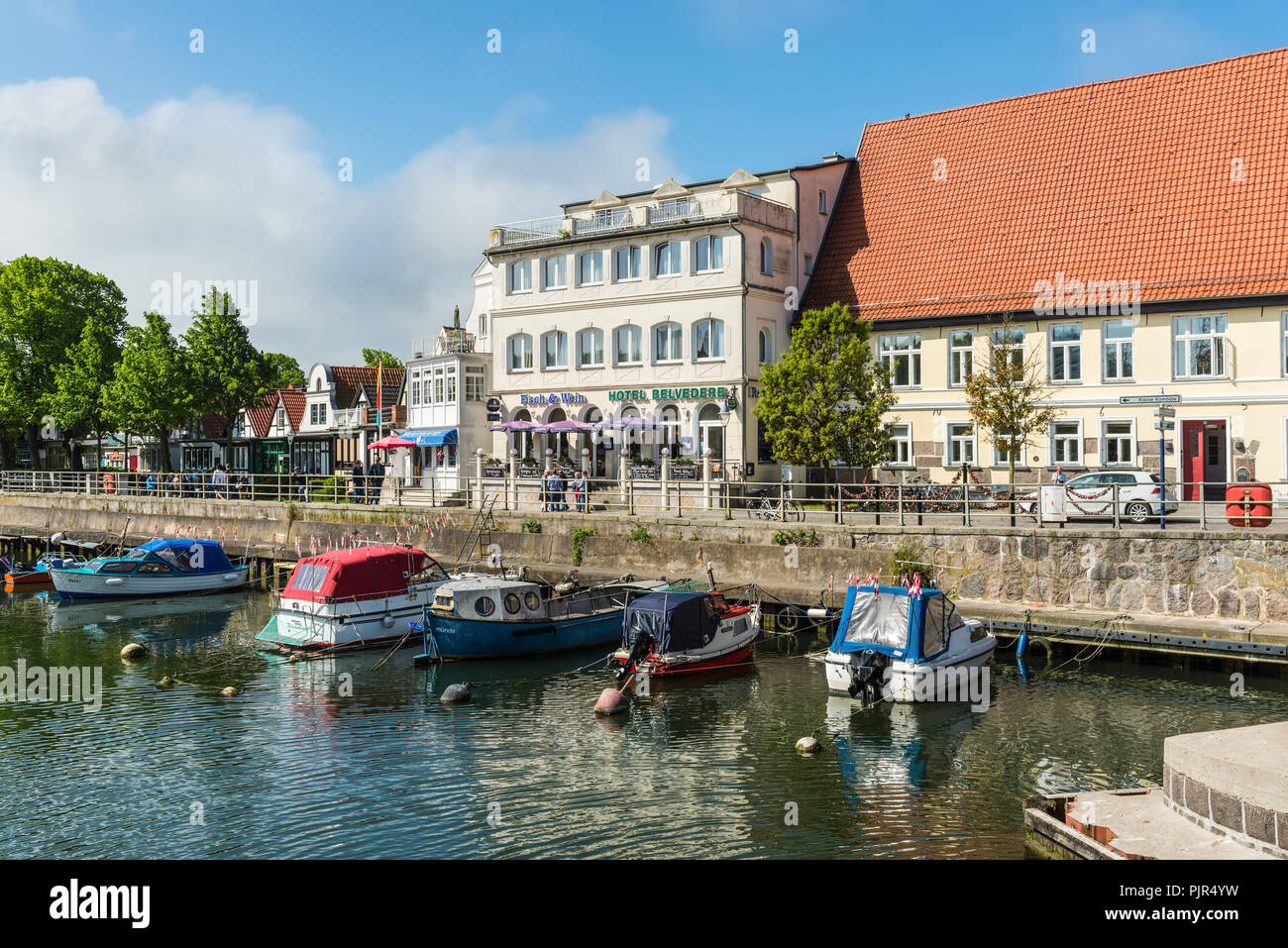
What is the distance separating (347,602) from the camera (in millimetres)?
30094

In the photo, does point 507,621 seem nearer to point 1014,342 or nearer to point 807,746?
point 807,746

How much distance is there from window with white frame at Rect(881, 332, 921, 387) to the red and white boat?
730 inches

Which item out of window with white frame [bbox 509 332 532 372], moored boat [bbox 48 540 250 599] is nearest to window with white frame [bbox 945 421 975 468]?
window with white frame [bbox 509 332 532 372]

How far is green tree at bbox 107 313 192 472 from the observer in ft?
216

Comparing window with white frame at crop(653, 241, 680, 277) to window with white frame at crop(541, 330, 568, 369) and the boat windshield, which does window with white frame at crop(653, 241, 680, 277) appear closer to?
window with white frame at crop(541, 330, 568, 369)

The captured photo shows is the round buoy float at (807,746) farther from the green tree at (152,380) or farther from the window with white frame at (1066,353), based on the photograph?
the green tree at (152,380)

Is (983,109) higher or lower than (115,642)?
higher

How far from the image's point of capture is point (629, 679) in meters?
25.0

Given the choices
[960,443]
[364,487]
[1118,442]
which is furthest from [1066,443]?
[364,487]

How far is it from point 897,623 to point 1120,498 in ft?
33.3
